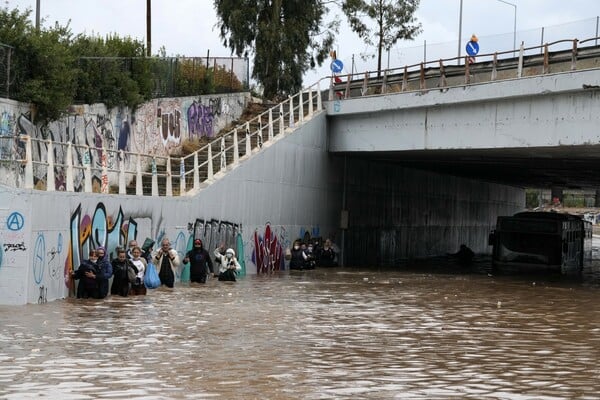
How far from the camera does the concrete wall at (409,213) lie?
4290 cm

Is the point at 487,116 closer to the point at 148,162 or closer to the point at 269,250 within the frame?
the point at 269,250

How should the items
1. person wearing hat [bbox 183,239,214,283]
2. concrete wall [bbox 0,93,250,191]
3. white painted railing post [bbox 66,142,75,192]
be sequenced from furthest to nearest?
1. person wearing hat [bbox 183,239,214,283]
2. concrete wall [bbox 0,93,250,191]
3. white painted railing post [bbox 66,142,75,192]

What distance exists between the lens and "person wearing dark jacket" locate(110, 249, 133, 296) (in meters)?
22.8

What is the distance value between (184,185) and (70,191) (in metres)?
7.77

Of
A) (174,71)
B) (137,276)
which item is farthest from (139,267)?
(174,71)

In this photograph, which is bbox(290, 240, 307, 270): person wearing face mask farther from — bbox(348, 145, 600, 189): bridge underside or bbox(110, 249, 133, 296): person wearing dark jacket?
bbox(110, 249, 133, 296): person wearing dark jacket

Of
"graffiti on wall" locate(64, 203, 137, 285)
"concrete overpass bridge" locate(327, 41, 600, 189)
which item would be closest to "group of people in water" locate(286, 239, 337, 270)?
"concrete overpass bridge" locate(327, 41, 600, 189)

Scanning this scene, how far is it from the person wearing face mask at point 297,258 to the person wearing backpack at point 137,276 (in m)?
13.4

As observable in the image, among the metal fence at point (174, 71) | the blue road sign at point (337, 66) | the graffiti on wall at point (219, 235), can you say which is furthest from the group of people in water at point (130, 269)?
the blue road sign at point (337, 66)

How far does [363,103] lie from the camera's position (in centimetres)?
3728

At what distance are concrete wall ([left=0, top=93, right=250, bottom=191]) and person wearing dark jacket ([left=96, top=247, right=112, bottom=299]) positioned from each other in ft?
7.79

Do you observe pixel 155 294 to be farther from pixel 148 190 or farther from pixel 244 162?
pixel 244 162

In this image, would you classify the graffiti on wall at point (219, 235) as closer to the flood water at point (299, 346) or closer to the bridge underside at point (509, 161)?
the flood water at point (299, 346)

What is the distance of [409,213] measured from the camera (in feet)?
162
